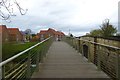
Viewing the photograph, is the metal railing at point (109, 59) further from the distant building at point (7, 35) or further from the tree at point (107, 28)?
the tree at point (107, 28)

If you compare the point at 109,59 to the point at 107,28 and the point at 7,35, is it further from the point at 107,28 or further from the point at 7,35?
the point at 107,28

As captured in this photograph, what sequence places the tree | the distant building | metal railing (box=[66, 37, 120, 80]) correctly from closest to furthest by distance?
metal railing (box=[66, 37, 120, 80]) < the distant building < the tree

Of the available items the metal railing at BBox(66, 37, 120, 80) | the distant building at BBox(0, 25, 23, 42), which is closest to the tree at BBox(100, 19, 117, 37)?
the distant building at BBox(0, 25, 23, 42)

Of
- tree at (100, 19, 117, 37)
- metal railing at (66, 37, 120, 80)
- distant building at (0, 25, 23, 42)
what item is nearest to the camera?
metal railing at (66, 37, 120, 80)

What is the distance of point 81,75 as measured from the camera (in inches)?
377

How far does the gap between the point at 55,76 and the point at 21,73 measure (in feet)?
6.59

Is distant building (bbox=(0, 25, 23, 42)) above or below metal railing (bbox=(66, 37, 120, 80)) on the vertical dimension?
above

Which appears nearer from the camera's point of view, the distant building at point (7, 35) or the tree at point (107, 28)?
the distant building at point (7, 35)

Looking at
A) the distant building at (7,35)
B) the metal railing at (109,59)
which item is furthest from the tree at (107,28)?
the metal railing at (109,59)

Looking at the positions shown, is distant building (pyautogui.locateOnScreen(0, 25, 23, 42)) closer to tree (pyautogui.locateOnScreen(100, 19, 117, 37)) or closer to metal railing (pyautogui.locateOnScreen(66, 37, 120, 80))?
metal railing (pyautogui.locateOnScreen(66, 37, 120, 80))

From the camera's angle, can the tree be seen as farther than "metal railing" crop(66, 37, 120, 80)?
Yes

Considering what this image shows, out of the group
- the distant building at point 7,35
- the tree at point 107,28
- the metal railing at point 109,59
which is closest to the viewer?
the metal railing at point 109,59

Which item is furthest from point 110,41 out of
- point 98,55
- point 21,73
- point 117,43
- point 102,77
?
point 21,73

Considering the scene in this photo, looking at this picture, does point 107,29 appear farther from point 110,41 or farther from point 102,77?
point 102,77
